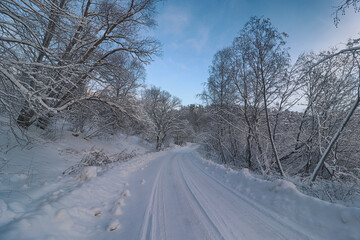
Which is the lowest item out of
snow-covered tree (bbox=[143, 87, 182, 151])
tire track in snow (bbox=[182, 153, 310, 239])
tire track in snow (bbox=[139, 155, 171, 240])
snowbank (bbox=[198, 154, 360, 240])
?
tire track in snow (bbox=[139, 155, 171, 240])

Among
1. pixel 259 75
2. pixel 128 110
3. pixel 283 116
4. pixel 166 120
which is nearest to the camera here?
pixel 259 75

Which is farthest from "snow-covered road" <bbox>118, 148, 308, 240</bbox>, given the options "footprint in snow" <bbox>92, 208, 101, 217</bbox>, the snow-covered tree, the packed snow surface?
the snow-covered tree

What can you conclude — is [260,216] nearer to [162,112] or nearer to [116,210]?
[116,210]

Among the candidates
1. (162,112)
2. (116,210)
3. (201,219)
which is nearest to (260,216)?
(201,219)

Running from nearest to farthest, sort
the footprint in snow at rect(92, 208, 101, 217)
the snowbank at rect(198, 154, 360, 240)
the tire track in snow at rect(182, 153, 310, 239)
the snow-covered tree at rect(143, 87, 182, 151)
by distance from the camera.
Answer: the snowbank at rect(198, 154, 360, 240)
the tire track in snow at rect(182, 153, 310, 239)
the footprint in snow at rect(92, 208, 101, 217)
the snow-covered tree at rect(143, 87, 182, 151)

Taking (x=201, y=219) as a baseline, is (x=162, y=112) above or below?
above

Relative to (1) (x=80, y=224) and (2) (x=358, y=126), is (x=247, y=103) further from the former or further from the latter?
(1) (x=80, y=224)

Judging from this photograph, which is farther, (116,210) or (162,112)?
(162,112)

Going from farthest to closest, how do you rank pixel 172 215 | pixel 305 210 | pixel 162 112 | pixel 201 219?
pixel 162 112
pixel 172 215
pixel 201 219
pixel 305 210

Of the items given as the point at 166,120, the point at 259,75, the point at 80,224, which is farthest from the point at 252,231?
the point at 166,120

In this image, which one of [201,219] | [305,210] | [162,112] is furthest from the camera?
[162,112]

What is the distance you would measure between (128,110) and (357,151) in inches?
456

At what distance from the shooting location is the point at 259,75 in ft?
20.2

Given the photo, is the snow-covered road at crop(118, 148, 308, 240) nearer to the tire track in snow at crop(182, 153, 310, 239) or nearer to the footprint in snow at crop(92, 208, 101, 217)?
the tire track in snow at crop(182, 153, 310, 239)
